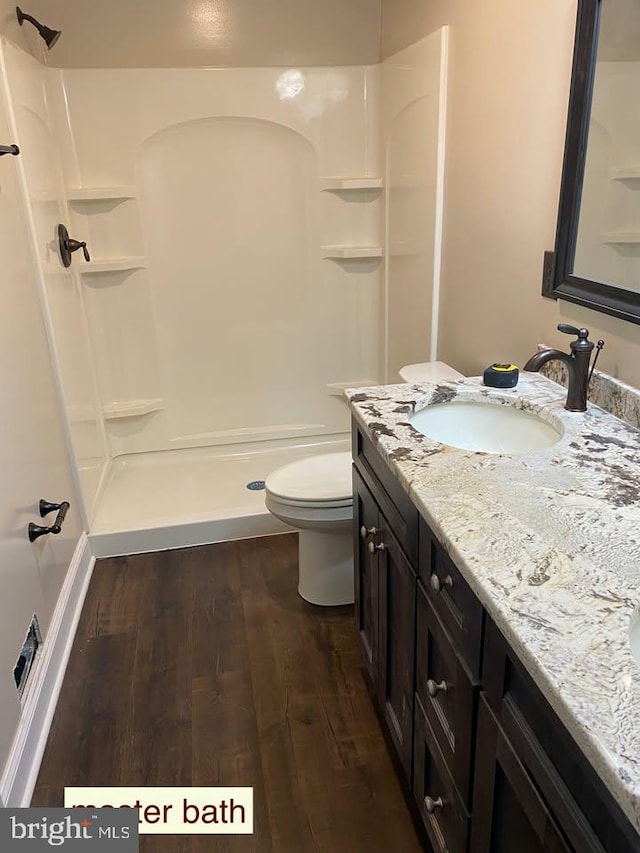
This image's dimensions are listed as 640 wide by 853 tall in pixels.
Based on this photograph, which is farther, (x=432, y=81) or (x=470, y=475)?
(x=432, y=81)

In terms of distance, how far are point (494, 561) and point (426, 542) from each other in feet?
0.81

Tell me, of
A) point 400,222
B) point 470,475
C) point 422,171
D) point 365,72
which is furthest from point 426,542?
point 365,72

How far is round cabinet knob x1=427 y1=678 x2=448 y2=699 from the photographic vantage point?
116 centimetres

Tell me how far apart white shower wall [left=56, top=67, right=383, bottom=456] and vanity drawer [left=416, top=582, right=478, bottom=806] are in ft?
7.39

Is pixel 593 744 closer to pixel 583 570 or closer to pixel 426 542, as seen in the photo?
pixel 583 570

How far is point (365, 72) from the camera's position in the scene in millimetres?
2945

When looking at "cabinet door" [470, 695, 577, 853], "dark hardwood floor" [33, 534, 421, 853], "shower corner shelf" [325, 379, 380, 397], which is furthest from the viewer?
"shower corner shelf" [325, 379, 380, 397]

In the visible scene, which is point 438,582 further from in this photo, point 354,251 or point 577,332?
point 354,251

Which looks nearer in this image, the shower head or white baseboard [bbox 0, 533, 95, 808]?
white baseboard [bbox 0, 533, 95, 808]

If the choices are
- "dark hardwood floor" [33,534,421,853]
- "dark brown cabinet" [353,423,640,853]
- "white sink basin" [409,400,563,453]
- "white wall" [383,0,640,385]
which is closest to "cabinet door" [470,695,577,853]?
"dark brown cabinet" [353,423,640,853]

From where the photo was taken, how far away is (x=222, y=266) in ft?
10.4

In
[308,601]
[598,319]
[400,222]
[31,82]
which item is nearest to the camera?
[598,319]

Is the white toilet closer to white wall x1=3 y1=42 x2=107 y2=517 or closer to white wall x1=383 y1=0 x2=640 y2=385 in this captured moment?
white wall x1=383 y1=0 x2=640 y2=385

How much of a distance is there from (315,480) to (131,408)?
142cm
